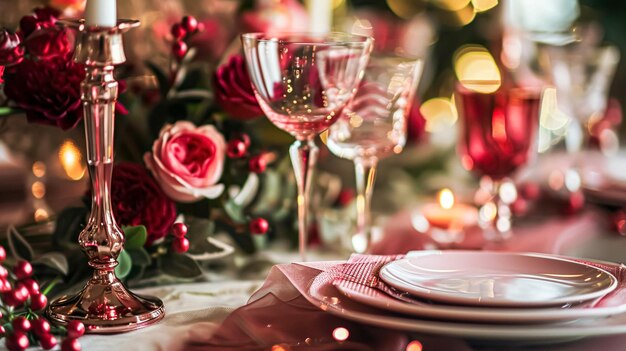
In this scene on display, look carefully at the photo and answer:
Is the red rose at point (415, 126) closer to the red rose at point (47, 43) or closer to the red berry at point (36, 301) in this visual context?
the red rose at point (47, 43)

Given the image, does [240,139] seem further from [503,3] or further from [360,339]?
[503,3]

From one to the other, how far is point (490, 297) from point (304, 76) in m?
0.29

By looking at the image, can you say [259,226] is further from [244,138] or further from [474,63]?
[474,63]

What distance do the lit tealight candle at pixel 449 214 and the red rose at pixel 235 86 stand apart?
0.36 m

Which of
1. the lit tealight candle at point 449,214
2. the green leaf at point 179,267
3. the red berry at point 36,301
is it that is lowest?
the lit tealight candle at point 449,214

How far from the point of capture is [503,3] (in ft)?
6.65

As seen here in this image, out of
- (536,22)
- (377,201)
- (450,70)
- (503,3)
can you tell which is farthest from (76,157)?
(536,22)

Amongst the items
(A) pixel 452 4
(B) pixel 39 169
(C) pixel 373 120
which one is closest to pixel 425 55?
(A) pixel 452 4

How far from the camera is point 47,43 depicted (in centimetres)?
84

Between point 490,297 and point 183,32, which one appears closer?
point 490,297

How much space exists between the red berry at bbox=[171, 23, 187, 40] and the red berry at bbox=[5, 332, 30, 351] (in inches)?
15.9

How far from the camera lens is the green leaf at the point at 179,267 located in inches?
35.7

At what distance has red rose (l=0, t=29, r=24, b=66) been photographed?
787mm

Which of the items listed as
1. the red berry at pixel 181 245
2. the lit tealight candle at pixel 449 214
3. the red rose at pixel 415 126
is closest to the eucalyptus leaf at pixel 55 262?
the red berry at pixel 181 245
